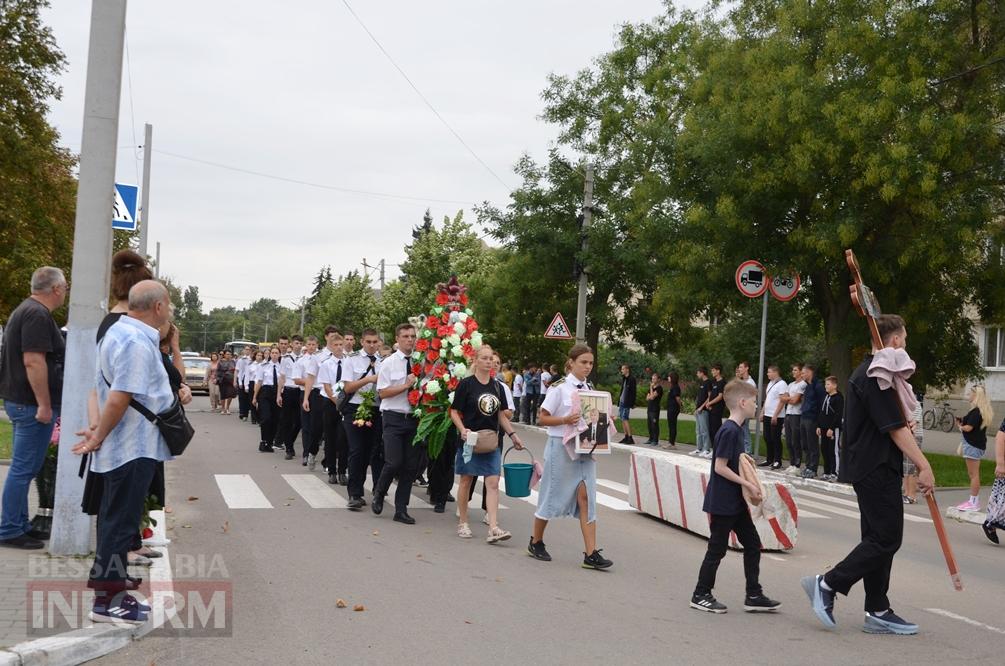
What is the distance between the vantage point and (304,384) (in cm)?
1655

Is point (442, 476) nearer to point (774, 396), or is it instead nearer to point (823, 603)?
point (823, 603)

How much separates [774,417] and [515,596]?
14.2 metres

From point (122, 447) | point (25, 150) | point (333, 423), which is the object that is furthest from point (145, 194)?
point (122, 447)

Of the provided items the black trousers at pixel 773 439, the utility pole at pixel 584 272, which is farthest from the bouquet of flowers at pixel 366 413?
the utility pole at pixel 584 272

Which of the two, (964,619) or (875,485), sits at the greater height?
(875,485)

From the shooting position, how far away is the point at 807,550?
10.6 m

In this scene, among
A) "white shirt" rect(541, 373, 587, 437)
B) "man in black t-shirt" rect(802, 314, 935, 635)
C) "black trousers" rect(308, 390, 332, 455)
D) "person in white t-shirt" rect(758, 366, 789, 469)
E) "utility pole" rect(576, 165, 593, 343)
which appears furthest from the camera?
"utility pole" rect(576, 165, 593, 343)

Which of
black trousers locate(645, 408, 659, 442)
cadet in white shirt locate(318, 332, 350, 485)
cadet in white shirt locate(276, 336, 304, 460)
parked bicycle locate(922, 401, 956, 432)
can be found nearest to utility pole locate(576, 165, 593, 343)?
black trousers locate(645, 408, 659, 442)

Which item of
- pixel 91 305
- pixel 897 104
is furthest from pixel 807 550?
pixel 897 104

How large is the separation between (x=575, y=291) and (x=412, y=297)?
792 inches

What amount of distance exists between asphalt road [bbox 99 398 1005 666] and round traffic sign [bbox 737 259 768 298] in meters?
7.26

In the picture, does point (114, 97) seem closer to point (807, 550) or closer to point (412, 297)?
point (807, 550)

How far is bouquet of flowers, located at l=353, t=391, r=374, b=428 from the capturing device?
39.5 feet

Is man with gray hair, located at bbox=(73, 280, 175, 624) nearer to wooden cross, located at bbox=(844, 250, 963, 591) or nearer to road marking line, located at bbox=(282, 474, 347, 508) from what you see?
wooden cross, located at bbox=(844, 250, 963, 591)
